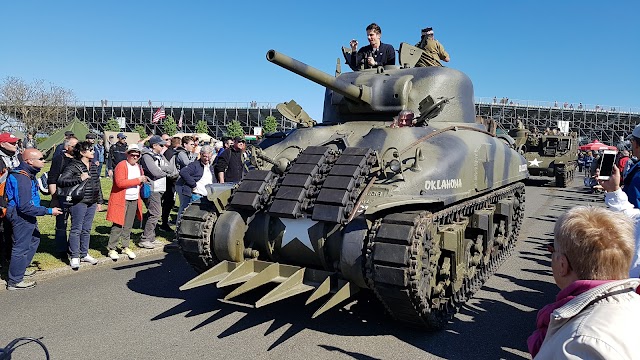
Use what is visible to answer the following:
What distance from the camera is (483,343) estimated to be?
503cm

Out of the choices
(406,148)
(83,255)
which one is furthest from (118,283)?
(406,148)

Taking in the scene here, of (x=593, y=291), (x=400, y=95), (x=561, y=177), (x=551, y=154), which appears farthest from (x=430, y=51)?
(x=561, y=177)

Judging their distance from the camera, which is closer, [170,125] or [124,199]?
[124,199]

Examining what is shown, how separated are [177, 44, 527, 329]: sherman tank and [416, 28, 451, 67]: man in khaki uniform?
1.66 m

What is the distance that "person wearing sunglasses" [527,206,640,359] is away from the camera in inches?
61.5

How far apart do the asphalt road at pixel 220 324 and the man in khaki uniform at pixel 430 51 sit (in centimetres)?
395

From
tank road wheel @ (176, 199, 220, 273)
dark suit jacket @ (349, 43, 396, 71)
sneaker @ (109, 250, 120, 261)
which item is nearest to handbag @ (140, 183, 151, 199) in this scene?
sneaker @ (109, 250, 120, 261)

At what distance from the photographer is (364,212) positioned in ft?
15.5

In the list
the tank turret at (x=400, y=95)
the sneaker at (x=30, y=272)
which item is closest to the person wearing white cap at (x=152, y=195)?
the sneaker at (x=30, y=272)

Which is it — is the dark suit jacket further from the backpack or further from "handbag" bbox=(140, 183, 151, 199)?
the backpack

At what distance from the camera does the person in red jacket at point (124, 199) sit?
25.9ft

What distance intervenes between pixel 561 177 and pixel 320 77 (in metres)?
19.4

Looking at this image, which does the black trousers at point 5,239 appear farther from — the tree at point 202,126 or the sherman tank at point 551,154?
the tree at point 202,126

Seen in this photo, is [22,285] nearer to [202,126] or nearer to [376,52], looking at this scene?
[376,52]
